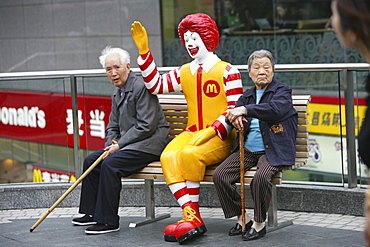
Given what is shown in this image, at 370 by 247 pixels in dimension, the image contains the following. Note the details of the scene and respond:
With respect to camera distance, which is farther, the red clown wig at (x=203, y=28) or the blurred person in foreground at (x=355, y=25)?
the red clown wig at (x=203, y=28)

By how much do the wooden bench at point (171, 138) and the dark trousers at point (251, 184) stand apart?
0.30ft

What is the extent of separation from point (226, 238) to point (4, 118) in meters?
3.10

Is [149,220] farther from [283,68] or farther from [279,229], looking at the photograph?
[283,68]

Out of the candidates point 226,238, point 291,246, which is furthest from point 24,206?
point 291,246

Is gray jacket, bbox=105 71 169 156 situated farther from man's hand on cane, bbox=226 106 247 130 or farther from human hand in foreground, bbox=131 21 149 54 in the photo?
man's hand on cane, bbox=226 106 247 130

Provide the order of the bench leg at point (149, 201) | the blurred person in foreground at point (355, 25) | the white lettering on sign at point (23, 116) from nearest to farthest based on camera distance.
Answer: the blurred person in foreground at point (355, 25)
the bench leg at point (149, 201)
the white lettering on sign at point (23, 116)

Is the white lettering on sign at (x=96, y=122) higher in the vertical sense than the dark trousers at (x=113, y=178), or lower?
higher

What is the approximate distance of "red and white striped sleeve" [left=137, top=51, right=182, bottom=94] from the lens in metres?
6.13

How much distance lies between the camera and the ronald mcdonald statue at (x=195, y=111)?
18.6 feet

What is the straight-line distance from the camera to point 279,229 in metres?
5.93

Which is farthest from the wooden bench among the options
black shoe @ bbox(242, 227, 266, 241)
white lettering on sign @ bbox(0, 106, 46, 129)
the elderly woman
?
white lettering on sign @ bbox(0, 106, 46, 129)

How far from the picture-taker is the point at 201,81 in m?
5.90

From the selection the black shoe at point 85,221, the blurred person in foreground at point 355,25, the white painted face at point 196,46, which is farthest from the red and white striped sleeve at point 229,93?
the blurred person in foreground at point 355,25

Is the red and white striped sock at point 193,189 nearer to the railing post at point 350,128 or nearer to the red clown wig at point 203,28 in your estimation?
the red clown wig at point 203,28
